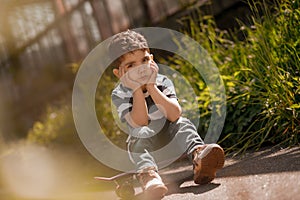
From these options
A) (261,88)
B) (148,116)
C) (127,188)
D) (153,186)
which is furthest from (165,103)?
(261,88)

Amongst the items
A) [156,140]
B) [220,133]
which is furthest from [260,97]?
[156,140]

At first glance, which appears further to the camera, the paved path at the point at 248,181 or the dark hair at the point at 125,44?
the dark hair at the point at 125,44

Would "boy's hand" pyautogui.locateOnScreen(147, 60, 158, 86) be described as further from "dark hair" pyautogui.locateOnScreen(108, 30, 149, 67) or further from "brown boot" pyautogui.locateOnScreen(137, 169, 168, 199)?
"brown boot" pyautogui.locateOnScreen(137, 169, 168, 199)

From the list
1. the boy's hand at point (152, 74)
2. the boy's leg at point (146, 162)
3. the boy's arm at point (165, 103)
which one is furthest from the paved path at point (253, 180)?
the boy's hand at point (152, 74)

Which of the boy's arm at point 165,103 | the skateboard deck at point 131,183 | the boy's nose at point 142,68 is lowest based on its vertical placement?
the skateboard deck at point 131,183

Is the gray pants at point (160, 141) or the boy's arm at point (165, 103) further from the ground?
the boy's arm at point (165, 103)

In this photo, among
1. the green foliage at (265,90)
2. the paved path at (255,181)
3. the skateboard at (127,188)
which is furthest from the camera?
the green foliage at (265,90)

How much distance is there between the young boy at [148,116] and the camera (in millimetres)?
2096

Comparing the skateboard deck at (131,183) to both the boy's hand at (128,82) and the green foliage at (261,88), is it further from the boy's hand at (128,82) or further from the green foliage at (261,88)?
the boy's hand at (128,82)

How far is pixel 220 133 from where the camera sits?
2.98m

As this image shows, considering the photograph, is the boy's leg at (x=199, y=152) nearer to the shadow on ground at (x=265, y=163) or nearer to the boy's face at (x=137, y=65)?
→ the shadow on ground at (x=265, y=163)

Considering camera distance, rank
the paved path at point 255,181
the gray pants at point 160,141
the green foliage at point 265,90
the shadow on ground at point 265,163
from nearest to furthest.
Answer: the paved path at point 255,181, the shadow on ground at point 265,163, the gray pants at point 160,141, the green foliage at point 265,90

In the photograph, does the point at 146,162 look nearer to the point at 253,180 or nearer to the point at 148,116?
the point at 148,116

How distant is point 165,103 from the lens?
2.19m
